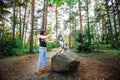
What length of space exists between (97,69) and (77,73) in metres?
1.55

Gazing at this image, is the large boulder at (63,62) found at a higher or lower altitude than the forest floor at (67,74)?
higher

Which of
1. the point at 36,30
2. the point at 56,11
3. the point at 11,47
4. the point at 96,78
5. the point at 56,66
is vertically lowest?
the point at 96,78

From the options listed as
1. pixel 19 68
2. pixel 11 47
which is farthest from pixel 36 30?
pixel 19 68

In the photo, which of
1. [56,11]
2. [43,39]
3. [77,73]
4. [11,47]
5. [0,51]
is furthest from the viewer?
[56,11]

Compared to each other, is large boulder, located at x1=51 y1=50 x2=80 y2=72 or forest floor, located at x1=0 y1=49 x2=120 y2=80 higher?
large boulder, located at x1=51 y1=50 x2=80 y2=72

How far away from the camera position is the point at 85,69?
328 inches

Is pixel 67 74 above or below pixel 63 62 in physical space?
below

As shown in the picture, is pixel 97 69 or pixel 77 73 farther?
pixel 97 69

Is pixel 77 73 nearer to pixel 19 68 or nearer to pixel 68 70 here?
pixel 68 70

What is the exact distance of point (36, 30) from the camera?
3819 cm

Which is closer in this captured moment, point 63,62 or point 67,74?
point 63,62

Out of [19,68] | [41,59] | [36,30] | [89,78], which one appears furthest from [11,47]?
[36,30]

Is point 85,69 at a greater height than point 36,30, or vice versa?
point 36,30

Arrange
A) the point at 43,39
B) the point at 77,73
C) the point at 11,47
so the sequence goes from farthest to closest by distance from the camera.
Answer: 1. the point at 11,47
2. the point at 77,73
3. the point at 43,39
